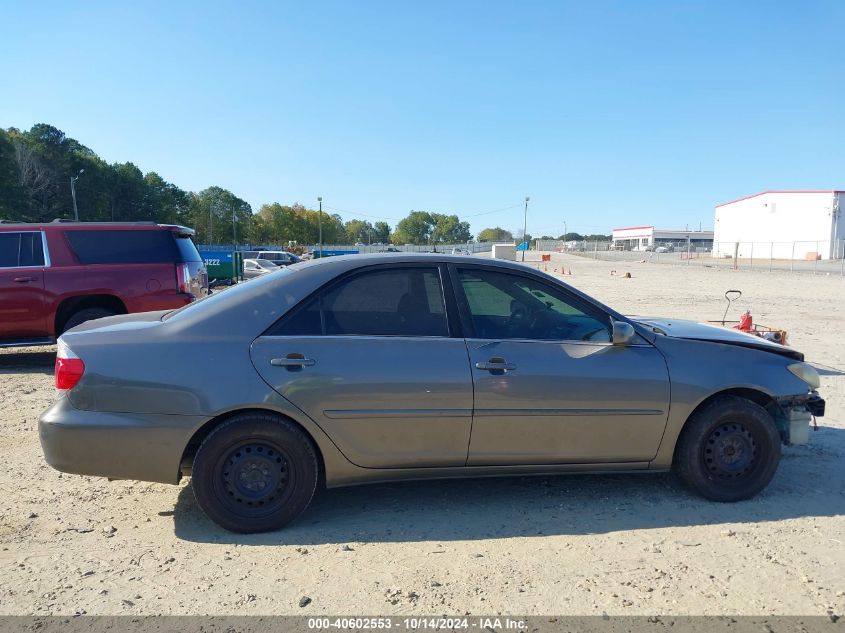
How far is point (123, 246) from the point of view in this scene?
26.0ft

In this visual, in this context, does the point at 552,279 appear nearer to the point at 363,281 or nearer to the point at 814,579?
the point at 363,281

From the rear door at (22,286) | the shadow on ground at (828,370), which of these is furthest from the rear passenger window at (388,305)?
the shadow on ground at (828,370)

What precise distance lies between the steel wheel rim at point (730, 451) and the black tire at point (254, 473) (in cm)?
257

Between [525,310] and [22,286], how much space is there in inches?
273

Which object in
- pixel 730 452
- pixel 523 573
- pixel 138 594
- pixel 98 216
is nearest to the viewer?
pixel 138 594

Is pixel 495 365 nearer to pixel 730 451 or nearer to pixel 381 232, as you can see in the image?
pixel 730 451

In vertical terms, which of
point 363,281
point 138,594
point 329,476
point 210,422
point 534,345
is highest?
point 363,281

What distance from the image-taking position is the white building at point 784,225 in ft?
202

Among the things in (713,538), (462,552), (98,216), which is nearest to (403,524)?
(462,552)

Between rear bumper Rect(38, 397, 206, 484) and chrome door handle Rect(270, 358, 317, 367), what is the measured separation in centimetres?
51

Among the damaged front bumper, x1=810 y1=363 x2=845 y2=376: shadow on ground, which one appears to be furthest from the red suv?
x1=810 y1=363 x2=845 y2=376: shadow on ground

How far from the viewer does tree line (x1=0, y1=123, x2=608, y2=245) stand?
5299 centimetres

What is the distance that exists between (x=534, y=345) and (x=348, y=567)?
1.68 meters

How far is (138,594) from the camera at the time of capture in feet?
9.23
